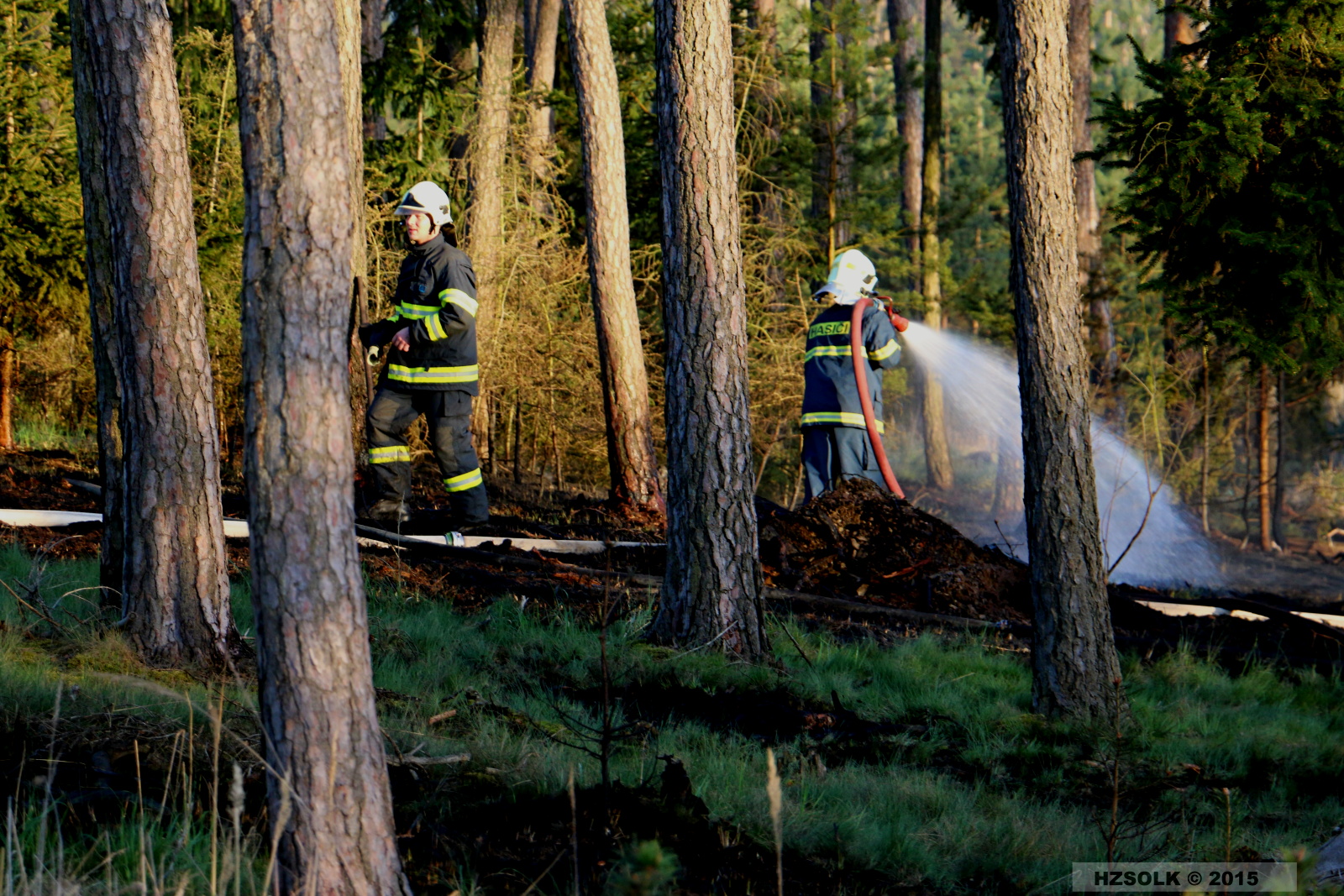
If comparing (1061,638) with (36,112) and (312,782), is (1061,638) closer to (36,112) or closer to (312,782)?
(312,782)

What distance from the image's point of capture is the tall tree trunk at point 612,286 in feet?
30.1

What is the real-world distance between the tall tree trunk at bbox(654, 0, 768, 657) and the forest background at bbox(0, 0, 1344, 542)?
3272mm

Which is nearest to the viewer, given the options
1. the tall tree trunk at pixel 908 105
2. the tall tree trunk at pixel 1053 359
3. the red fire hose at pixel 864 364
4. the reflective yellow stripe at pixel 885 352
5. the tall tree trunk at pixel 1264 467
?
the tall tree trunk at pixel 1053 359

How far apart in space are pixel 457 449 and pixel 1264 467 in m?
10.8

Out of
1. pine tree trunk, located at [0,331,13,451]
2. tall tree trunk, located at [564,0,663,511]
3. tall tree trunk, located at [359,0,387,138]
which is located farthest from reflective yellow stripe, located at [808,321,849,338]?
tall tree trunk, located at [359,0,387,138]

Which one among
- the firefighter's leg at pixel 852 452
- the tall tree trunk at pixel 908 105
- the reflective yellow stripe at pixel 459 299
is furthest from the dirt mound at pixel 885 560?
the tall tree trunk at pixel 908 105

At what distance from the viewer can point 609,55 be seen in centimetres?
930

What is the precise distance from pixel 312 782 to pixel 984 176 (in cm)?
4109

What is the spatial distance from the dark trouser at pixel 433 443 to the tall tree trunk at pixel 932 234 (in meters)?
10.7

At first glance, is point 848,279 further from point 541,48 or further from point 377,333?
point 541,48

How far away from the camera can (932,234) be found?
1705 centimetres

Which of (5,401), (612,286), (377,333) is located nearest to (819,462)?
(612,286)

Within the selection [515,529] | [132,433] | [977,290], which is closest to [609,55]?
[515,529]

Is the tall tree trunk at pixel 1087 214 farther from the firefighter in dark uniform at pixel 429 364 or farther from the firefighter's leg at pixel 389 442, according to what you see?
the firefighter's leg at pixel 389 442
